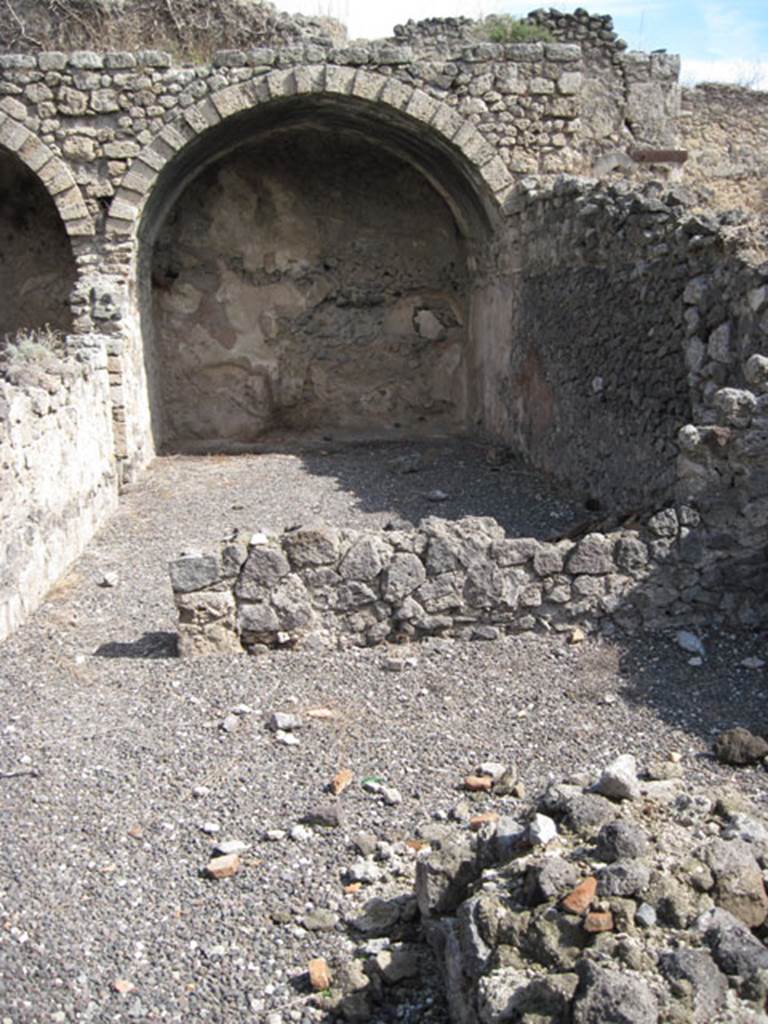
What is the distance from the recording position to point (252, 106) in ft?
33.8

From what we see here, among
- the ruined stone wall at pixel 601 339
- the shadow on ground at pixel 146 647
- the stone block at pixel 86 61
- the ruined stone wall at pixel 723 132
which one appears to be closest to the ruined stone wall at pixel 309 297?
the stone block at pixel 86 61

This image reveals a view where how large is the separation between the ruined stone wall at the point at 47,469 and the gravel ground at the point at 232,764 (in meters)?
0.32

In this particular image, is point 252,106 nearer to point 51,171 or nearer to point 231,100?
point 231,100

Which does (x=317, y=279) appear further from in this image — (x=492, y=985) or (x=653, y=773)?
(x=492, y=985)

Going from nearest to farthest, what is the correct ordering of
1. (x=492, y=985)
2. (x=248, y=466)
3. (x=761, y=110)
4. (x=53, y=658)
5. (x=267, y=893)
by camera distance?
(x=492, y=985), (x=267, y=893), (x=53, y=658), (x=248, y=466), (x=761, y=110)

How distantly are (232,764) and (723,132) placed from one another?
12561mm

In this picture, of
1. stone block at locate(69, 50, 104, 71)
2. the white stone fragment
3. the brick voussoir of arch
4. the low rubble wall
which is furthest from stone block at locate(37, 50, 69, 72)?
the white stone fragment

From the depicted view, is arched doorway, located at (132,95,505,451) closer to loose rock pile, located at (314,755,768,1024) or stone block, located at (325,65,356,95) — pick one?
stone block, located at (325,65,356,95)

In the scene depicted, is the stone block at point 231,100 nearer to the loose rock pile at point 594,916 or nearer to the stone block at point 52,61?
the stone block at point 52,61

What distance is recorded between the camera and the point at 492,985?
2.51 meters

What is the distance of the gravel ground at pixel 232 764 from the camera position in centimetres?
316

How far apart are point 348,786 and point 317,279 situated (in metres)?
9.90

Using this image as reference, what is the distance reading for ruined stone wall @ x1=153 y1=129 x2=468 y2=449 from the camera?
499 inches

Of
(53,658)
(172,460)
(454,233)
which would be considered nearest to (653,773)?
(53,658)
